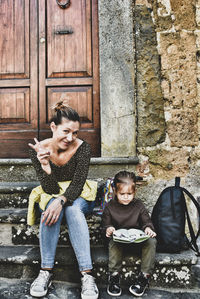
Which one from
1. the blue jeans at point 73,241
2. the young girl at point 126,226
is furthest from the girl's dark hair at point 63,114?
the blue jeans at point 73,241

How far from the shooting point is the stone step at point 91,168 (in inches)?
110

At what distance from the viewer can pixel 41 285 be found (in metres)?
1.80

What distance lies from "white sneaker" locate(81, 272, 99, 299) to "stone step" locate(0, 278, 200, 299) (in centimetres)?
7

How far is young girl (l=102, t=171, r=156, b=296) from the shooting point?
187cm

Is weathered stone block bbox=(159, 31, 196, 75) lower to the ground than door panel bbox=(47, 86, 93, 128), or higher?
higher

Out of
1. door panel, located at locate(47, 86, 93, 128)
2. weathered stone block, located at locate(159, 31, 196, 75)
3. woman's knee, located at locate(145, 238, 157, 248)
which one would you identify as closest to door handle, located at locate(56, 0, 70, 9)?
door panel, located at locate(47, 86, 93, 128)

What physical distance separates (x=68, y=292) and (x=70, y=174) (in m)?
0.82

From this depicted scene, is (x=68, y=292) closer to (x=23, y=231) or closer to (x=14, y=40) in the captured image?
(x=23, y=231)

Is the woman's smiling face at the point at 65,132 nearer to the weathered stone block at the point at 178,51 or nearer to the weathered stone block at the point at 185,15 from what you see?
the weathered stone block at the point at 178,51

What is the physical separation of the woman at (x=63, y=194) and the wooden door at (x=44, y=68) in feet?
2.90

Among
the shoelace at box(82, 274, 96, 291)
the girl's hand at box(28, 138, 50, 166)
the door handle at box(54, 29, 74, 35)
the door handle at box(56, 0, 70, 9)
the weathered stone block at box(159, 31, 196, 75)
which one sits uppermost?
the door handle at box(56, 0, 70, 9)

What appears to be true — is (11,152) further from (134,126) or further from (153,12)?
(153,12)

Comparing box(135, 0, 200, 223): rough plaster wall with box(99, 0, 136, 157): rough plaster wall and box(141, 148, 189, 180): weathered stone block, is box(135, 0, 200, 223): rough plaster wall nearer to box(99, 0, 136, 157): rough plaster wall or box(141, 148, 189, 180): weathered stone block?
box(141, 148, 189, 180): weathered stone block

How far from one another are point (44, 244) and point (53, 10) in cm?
248
